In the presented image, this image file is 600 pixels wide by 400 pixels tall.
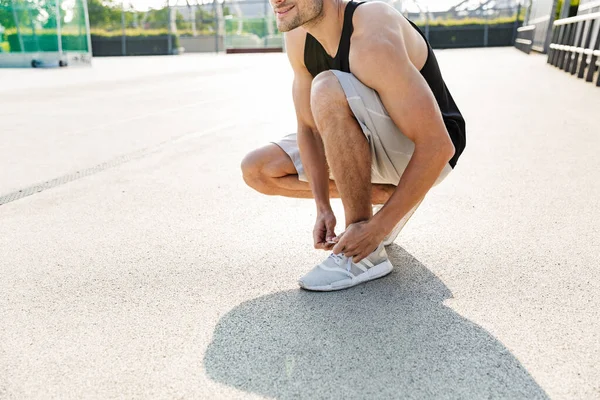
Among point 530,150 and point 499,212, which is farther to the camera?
point 530,150

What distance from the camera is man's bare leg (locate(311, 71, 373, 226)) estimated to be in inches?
89.0

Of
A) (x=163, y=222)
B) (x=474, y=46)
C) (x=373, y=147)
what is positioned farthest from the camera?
(x=474, y=46)

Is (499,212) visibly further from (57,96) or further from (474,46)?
(474,46)

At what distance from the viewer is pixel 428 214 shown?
3348 mm

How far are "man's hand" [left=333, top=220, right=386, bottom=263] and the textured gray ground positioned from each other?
0.17m

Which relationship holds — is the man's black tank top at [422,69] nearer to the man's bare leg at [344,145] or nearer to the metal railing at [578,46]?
the man's bare leg at [344,145]

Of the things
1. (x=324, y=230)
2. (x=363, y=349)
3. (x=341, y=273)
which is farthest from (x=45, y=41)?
(x=363, y=349)

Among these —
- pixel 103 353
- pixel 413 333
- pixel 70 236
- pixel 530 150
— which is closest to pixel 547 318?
pixel 413 333

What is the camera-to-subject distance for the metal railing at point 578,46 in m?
11.0

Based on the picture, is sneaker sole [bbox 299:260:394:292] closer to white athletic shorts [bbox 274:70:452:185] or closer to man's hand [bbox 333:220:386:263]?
man's hand [bbox 333:220:386:263]

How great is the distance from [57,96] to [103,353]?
9.60 metres

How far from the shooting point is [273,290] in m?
2.37

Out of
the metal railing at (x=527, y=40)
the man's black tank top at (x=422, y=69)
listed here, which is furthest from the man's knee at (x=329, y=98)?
the metal railing at (x=527, y=40)

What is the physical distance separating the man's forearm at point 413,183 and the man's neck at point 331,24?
0.57m
